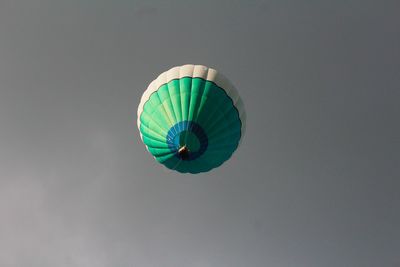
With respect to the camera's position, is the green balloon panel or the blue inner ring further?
the green balloon panel

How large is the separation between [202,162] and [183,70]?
606cm

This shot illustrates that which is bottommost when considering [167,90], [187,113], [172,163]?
[172,163]

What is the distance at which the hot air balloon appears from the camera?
79.8ft

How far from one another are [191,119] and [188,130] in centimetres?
72

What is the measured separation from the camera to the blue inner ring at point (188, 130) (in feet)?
79.3

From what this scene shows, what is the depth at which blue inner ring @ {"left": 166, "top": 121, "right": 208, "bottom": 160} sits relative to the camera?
79.3 feet

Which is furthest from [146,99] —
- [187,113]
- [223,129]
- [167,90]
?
[223,129]

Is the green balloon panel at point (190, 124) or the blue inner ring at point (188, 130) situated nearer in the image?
the blue inner ring at point (188, 130)

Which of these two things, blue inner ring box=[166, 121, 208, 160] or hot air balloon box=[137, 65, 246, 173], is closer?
blue inner ring box=[166, 121, 208, 160]

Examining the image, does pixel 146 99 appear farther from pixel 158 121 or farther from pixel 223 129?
pixel 223 129

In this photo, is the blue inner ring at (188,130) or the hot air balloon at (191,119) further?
the hot air balloon at (191,119)

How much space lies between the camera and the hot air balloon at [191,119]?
24.3 meters

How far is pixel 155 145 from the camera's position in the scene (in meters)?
25.3

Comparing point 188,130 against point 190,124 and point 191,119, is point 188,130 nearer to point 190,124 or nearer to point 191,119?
point 190,124
